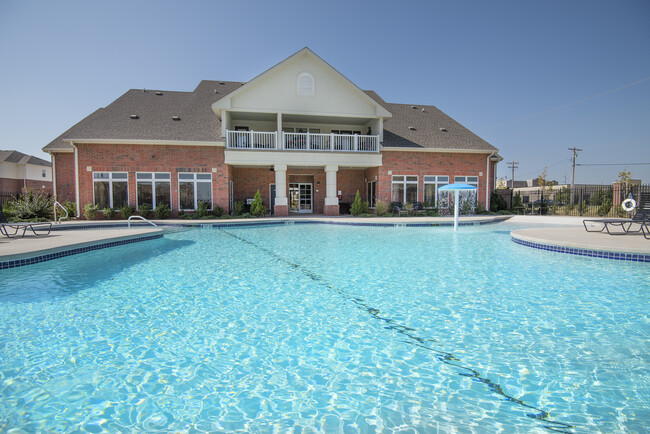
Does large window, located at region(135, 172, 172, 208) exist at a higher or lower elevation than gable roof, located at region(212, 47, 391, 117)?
lower

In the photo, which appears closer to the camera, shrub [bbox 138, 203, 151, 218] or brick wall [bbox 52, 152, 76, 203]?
shrub [bbox 138, 203, 151, 218]

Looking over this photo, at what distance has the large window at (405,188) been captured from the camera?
67.6ft

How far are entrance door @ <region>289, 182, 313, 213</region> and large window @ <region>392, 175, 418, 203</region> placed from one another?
580cm

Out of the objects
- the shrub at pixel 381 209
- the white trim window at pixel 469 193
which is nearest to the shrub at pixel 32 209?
the shrub at pixel 381 209

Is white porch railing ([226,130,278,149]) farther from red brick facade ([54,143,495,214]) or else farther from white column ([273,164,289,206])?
white column ([273,164,289,206])

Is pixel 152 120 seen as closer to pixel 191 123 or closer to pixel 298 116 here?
pixel 191 123

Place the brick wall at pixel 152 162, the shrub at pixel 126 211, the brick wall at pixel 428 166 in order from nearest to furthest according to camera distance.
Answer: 1. the shrub at pixel 126 211
2. the brick wall at pixel 152 162
3. the brick wall at pixel 428 166

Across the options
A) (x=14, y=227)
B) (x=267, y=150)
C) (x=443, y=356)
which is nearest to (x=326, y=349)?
(x=443, y=356)

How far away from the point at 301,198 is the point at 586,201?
18826 millimetres

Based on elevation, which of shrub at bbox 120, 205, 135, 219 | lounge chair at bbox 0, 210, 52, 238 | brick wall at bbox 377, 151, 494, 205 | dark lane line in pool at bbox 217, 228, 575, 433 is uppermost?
brick wall at bbox 377, 151, 494, 205

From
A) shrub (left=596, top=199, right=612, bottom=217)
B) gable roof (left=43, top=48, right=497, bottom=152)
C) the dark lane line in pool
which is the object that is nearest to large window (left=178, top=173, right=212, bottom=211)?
gable roof (left=43, top=48, right=497, bottom=152)

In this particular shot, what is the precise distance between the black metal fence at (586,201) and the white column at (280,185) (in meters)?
14.8

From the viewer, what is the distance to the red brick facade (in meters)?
17.6

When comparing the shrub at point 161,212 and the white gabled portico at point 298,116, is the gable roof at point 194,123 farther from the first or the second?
the shrub at point 161,212
